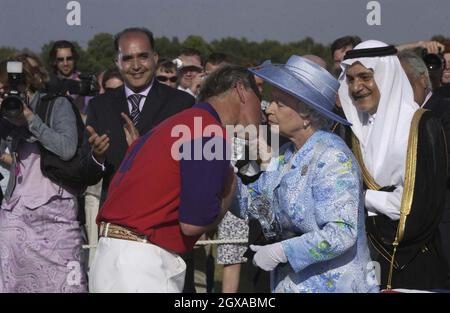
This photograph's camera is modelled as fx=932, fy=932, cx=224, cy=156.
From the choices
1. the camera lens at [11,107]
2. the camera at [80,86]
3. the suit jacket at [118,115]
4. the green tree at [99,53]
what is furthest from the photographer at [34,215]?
the green tree at [99,53]

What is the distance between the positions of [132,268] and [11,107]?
6.59 feet

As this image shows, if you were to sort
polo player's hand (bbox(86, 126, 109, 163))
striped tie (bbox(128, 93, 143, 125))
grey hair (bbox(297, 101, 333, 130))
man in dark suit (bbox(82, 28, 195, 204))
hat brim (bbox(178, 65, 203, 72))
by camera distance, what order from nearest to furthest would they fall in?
1. grey hair (bbox(297, 101, 333, 130))
2. polo player's hand (bbox(86, 126, 109, 163))
3. man in dark suit (bbox(82, 28, 195, 204))
4. striped tie (bbox(128, 93, 143, 125))
5. hat brim (bbox(178, 65, 203, 72))

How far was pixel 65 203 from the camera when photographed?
600cm

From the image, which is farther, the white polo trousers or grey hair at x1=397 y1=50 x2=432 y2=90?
grey hair at x1=397 y1=50 x2=432 y2=90

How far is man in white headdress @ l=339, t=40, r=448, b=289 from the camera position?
5289 mm

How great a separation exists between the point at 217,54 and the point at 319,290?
5.45 metres

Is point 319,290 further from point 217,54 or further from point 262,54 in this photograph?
point 262,54

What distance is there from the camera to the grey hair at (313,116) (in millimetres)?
4547

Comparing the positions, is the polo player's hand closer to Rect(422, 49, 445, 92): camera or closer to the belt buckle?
the belt buckle

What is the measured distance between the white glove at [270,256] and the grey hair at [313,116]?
64 cm

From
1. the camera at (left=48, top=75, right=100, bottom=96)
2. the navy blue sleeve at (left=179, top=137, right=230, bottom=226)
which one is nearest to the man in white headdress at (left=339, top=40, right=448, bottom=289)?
the navy blue sleeve at (left=179, top=137, right=230, bottom=226)

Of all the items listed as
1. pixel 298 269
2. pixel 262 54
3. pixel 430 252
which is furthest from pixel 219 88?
pixel 262 54

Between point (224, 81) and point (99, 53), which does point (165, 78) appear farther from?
point (224, 81)

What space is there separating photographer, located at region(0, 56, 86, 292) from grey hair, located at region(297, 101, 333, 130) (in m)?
1.87
